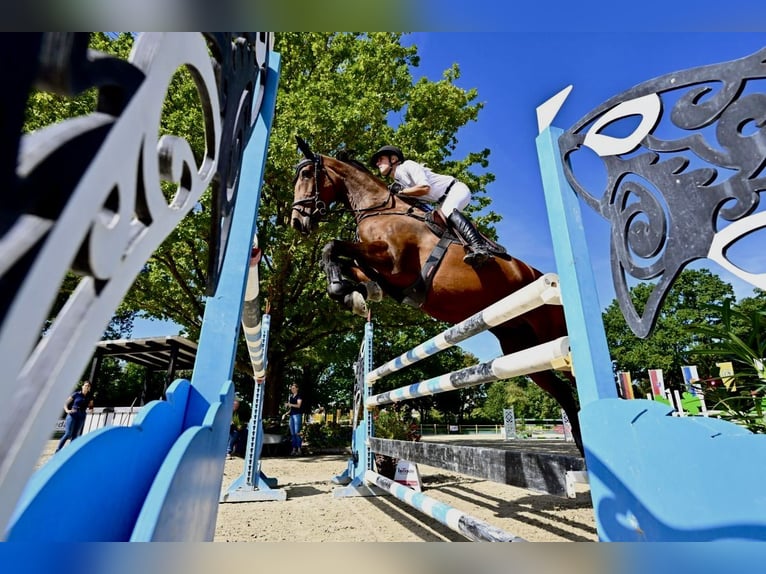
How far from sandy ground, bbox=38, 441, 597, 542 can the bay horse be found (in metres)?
0.66

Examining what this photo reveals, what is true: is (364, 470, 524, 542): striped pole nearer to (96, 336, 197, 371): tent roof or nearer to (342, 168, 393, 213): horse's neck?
(342, 168, 393, 213): horse's neck

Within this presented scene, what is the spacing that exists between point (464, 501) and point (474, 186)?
18.0ft

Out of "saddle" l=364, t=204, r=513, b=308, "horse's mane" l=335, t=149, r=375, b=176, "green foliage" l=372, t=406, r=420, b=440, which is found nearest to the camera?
"saddle" l=364, t=204, r=513, b=308

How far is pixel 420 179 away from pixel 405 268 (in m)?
0.51

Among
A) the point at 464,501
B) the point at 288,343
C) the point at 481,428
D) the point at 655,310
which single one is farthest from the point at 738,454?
the point at 481,428

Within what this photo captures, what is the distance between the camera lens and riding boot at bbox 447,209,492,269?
1842 mm

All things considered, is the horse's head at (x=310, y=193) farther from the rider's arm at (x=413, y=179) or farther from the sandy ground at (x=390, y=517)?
the sandy ground at (x=390, y=517)

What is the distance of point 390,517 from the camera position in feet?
8.30

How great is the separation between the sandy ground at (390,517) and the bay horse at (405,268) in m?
0.66

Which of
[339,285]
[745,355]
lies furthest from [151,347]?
[745,355]

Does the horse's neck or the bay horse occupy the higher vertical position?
the horse's neck

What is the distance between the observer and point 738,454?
0.58 m

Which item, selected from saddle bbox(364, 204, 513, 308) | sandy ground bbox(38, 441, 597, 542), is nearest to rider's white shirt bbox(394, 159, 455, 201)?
saddle bbox(364, 204, 513, 308)
